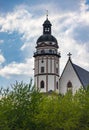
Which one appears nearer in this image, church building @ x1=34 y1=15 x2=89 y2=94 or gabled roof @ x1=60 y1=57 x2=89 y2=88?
gabled roof @ x1=60 y1=57 x2=89 y2=88

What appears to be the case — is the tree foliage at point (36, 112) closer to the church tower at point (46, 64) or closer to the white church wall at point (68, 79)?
the white church wall at point (68, 79)

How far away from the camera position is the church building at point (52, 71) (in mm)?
107000

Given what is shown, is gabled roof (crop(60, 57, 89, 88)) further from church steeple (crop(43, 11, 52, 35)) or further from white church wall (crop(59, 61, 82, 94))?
church steeple (crop(43, 11, 52, 35))

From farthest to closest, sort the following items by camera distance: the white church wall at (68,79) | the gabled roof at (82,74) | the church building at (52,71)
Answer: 1. the church building at (52,71)
2. the white church wall at (68,79)
3. the gabled roof at (82,74)

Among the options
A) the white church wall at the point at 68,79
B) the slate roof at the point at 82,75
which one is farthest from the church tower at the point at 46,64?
the slate roof at the point at 82,75

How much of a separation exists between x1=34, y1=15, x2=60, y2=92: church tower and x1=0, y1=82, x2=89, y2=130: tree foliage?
4552 cm

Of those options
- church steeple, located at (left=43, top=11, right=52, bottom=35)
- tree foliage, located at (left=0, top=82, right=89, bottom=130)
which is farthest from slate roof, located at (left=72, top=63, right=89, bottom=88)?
tree foliage, located at (left=0, top=82, right=89, bottom=130)

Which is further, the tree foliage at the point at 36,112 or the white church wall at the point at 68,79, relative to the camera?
the white church wall at the point at 68,79

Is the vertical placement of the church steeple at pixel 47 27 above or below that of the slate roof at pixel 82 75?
above

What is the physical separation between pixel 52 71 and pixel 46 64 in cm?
214

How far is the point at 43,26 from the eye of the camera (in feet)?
384

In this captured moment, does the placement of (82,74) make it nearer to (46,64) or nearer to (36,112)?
(46,64)

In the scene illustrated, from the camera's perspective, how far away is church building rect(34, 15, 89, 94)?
351 feet

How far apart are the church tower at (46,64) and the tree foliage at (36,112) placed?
45515 mm
